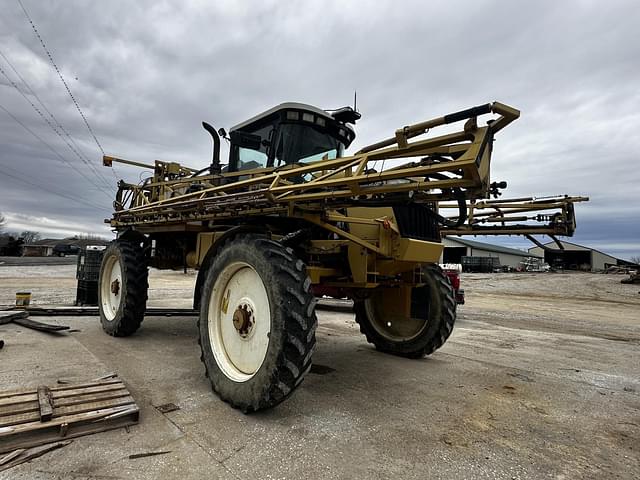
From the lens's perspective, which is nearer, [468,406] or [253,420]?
[253,420]

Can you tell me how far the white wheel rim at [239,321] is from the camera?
3.12 m

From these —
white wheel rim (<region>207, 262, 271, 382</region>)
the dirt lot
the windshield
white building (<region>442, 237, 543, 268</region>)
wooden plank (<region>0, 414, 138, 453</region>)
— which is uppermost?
white building (<region>442, 237, 543, 268</region>)

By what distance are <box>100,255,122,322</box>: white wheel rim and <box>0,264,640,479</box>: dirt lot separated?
1.64ft

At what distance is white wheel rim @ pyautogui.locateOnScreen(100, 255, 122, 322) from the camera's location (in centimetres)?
583

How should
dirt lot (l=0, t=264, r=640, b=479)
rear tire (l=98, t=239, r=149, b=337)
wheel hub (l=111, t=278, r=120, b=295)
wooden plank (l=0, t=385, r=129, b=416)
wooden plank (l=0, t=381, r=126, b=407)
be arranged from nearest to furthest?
dirt lot (l=0, t=264, r=640, b=479) < wooden plank (l=0, t=385, r=129, b=416) < wooden plank (l=0, t=381, r=126, b=407) < rear tire (l=98, t=239, r=149, b=337) < wheel hub (l=111, t=278, r=120, b=295)

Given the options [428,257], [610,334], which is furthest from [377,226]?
[610,334]

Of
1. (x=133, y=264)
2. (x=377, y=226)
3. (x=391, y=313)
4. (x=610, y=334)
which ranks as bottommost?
(x=610, y=334)

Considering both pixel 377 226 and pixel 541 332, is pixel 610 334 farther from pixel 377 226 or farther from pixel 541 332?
pixel 377 226

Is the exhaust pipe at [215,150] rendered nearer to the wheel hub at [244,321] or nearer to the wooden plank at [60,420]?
the wheel hub at [244,321]

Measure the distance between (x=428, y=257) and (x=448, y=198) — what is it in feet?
3.54

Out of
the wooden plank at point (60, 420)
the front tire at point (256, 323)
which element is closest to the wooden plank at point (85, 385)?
the wooden plank at point (60, 420)

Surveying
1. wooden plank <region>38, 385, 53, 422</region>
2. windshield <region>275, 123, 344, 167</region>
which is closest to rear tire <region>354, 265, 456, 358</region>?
windshield <region>275, 123, 344, 167</region>

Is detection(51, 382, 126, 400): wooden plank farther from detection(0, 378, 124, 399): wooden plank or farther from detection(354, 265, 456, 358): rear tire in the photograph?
detection(354, 265, 456, 358): rear tire

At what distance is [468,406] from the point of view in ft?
10.6
